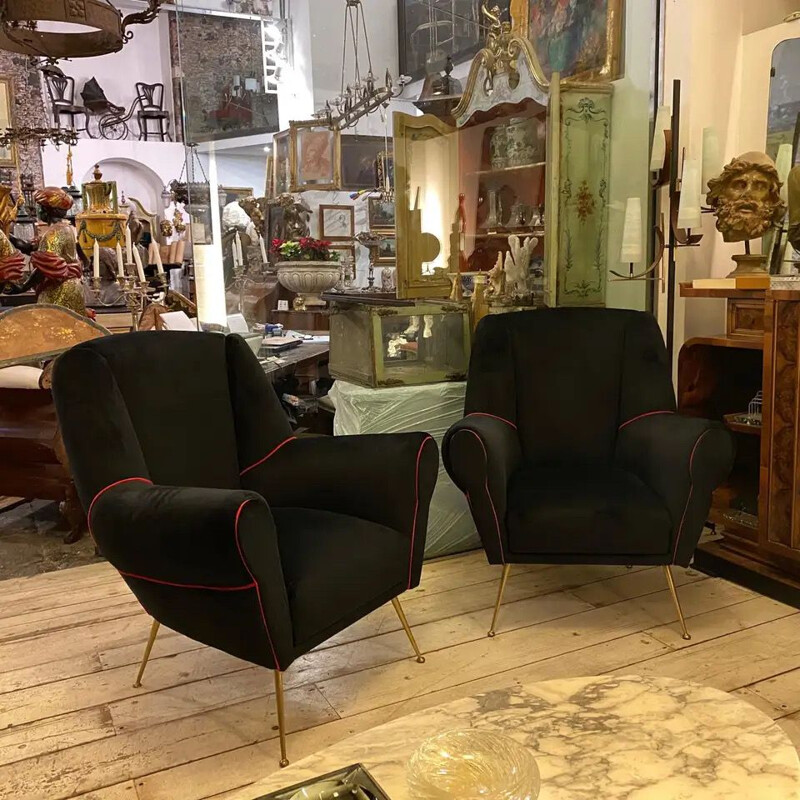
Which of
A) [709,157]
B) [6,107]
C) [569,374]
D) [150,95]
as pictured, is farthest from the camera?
[150,95]

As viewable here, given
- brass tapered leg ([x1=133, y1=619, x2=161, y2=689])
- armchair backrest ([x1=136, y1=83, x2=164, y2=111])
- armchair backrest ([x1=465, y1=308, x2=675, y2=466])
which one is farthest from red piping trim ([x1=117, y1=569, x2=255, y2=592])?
armchair backrest ([x1=136, y1=83, x2=164, y2=111])

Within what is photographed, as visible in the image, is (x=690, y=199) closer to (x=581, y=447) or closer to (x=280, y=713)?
(x=581, y=447)

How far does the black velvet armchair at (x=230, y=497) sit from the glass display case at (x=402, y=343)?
77 cm

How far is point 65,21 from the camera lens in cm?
252

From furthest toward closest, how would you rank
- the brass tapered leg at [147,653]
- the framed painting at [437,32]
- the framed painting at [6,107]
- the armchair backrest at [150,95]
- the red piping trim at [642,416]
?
the armchair backrest at [150,95] < the framed painting at [6,107] < the framed painting at [437,32] < the red piping trim at [642,416] < the brass tapered leg at [147,653]

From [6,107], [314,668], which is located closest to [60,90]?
[6,107]

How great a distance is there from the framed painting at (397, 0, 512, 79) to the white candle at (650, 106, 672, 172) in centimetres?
83

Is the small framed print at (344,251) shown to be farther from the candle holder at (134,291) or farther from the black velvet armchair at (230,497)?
the black velvet armchair at (230,497)

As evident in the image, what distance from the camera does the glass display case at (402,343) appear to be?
3.14m

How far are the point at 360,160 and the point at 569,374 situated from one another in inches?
58.2

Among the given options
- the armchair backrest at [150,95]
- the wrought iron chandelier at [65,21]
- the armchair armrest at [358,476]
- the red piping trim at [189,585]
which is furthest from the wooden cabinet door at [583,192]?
the armchair backrest at [150,95]

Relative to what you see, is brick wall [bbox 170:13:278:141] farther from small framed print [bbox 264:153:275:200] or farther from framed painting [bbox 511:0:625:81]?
framed painting [bbox 511:0:625:81]

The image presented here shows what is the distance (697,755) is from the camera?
1.25m

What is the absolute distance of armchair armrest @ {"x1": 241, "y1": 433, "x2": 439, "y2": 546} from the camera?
88.0 inches
